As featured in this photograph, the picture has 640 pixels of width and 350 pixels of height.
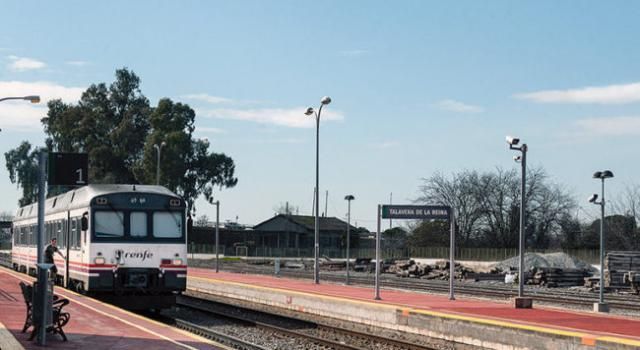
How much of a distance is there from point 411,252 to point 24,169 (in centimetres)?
5466

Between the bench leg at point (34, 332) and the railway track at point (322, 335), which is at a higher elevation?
the bench leg at point (34, 332)

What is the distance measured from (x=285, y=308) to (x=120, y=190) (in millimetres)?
6563

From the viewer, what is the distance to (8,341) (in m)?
14.8

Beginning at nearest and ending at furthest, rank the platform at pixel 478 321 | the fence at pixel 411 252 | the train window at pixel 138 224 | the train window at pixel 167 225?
1. the platform at pixel 478 321
2. the train window at pixel 138 224
3. the train window at pixel 167 225
4. the fence at pixel 411 252

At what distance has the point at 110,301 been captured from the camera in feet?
A: 83.3

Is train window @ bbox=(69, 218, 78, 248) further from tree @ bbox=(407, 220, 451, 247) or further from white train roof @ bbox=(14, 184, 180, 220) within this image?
tree @ bbox=(407, 220, 451, 247)

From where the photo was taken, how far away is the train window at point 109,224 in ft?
77.7

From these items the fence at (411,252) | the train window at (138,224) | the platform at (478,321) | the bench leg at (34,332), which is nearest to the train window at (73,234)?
the train window at (138,224)

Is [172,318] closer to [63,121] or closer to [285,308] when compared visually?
[285,308]

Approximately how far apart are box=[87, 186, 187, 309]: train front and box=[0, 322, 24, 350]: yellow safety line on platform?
22.7 ft

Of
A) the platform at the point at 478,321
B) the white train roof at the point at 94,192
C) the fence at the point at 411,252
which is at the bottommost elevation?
the fence at the point at 411,252

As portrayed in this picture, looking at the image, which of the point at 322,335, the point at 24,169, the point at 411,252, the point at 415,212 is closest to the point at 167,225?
the point at 322,335

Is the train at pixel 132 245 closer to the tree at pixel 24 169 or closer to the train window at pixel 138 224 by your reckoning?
the train window at pixel 138 224

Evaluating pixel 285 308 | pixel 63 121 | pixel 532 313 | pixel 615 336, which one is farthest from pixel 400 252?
pixel 615 336
